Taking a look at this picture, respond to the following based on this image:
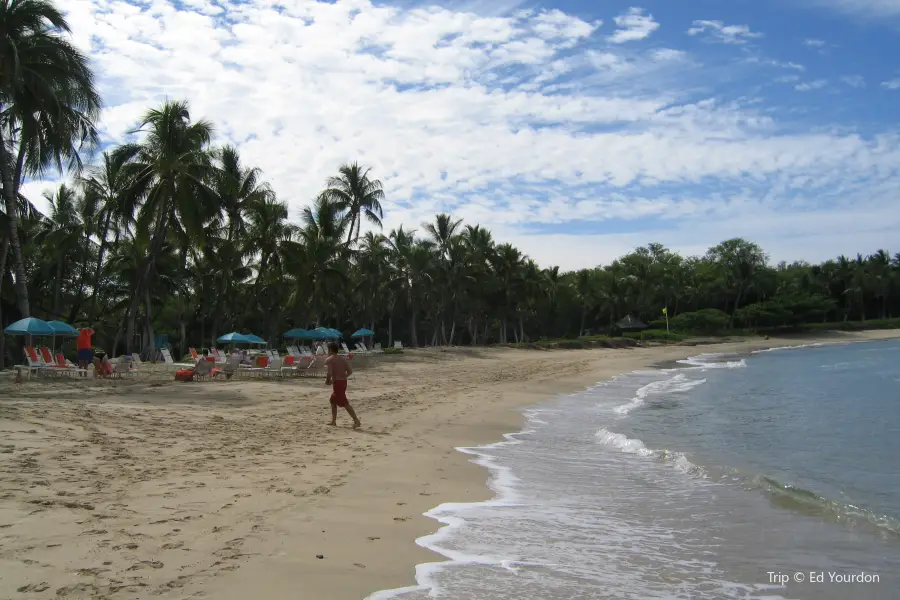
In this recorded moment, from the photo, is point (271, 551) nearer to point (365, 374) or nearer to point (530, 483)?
point (530, 483)

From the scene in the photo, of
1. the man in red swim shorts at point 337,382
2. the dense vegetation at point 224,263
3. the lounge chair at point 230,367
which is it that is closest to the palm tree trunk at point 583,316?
the dense vegetation at point 224,263

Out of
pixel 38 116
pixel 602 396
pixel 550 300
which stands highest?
pixel 38 116

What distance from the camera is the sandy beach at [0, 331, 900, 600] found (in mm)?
3936

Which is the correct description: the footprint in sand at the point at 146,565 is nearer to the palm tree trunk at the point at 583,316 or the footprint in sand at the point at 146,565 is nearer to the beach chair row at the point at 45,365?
the beach chair row at the point at 45,365

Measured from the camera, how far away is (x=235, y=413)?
11.7 meters

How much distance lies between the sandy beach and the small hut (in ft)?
166

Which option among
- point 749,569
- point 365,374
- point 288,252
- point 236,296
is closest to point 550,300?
point 236,296

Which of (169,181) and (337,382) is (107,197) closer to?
(169,181)

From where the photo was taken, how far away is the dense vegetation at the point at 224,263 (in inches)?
772

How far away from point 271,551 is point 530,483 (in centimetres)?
371

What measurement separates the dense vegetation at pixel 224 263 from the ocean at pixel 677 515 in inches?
650

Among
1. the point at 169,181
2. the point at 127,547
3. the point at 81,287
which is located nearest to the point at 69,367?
the point at 169,181

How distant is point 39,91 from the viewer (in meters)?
18.2

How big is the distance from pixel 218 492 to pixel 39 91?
1684cm
